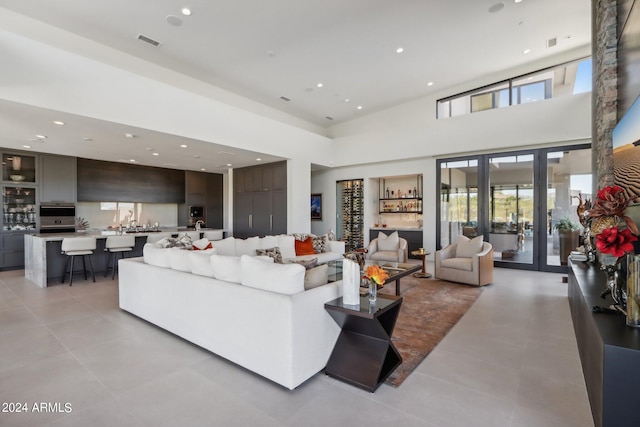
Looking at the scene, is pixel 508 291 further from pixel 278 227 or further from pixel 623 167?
pixel 278 227

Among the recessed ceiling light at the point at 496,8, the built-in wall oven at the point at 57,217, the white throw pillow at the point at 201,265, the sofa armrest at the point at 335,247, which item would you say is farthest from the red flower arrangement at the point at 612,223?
the built-in wall oven at the point at 57,217

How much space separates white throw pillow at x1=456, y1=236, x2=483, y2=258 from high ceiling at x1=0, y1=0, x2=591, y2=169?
3.72 metres

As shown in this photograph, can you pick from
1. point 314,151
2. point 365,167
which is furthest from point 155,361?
point 365,167

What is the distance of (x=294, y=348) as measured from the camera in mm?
2268

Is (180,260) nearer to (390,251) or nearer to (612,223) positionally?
(612,223)

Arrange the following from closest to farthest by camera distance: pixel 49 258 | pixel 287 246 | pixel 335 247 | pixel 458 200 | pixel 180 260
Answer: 1. pixel 180 260
2. pixel 49 258
3. pixel 287 246
4. pixel 335 247
5. pixel 458 200

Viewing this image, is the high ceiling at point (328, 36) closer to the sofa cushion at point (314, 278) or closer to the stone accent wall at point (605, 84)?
the stone accent wall at point (605, 84)

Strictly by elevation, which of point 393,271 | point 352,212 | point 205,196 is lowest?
point 393,271

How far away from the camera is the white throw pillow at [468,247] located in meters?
5.82

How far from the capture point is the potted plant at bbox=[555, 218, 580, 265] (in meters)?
6.35

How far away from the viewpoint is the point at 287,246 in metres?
6.14

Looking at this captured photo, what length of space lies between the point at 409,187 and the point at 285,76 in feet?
16.1

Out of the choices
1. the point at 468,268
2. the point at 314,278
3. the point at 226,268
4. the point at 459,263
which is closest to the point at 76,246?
the point at 226,268

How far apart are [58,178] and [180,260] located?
256 inches
